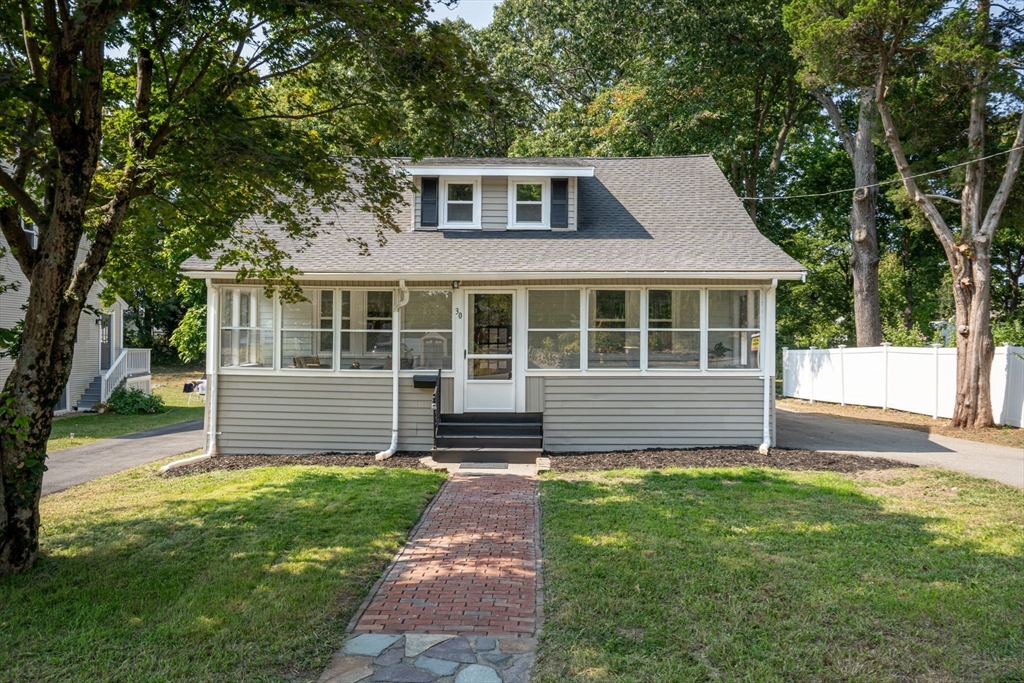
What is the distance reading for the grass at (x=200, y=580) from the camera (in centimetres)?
367

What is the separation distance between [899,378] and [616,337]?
34.6ft

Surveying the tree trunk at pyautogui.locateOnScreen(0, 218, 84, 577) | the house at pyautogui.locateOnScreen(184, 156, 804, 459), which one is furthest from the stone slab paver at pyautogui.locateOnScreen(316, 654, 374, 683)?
the house at pyautogui.locateOnScreen(184, 156, 804, 459)

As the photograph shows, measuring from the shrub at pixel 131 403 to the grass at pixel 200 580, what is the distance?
11.6 meters

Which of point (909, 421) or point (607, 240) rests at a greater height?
point (607, 240)

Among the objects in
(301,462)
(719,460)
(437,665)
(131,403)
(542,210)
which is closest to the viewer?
(437,665)

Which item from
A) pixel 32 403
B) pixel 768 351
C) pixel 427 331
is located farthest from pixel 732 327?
pixel 32 403

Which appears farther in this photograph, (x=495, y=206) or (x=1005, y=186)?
(x=1005, y=186)

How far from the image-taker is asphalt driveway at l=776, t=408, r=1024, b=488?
9.62 m

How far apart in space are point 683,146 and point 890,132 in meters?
6.80

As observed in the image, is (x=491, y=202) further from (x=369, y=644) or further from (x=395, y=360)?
(x=369, y=644)

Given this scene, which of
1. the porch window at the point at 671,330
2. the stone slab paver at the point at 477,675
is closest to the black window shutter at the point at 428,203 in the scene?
the porch window at the point at 671,330

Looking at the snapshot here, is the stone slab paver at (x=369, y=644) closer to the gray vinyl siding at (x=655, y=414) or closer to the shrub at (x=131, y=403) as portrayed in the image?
the gray vinyl siding at (x=655, y=414)

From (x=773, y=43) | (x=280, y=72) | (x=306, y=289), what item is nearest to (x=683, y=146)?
(x=773, y=43)

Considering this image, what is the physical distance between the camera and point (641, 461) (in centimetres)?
973
